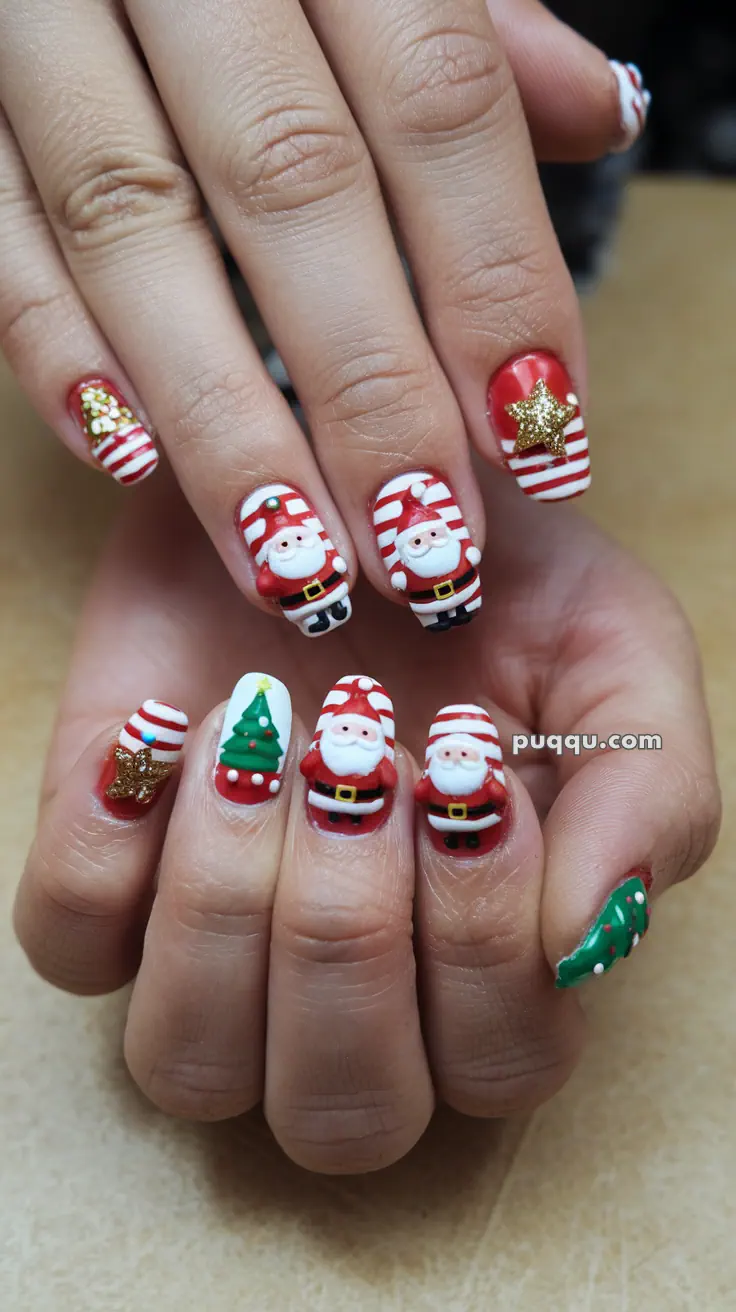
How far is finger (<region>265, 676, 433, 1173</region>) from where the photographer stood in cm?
61

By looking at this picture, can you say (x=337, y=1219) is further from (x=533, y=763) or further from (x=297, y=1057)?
(x=533, y=763)

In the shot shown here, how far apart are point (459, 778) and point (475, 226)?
35cm

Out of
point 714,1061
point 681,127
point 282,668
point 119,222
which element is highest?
point 119,222

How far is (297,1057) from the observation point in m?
0.63

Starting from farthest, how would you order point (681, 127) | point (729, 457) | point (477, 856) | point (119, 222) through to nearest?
1. point (681, 127)
2. point (729, 457)
3. point (119, 222)
4. point (477, 856)

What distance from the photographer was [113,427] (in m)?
0.74

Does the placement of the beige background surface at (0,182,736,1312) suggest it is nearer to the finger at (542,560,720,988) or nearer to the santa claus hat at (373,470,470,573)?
the finger at (542,560,720,988)

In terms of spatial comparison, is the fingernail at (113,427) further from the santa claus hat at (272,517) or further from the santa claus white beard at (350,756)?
the santa claus white beard at (350,756)

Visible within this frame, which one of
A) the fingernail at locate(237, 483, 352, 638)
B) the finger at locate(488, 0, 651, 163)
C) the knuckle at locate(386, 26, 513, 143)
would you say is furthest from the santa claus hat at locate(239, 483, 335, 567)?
the finger at locate(488, 0, 651, 163)

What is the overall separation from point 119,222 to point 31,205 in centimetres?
10

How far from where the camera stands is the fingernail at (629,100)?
2.82ft

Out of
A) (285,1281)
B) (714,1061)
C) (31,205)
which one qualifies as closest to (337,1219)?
(285,1281)

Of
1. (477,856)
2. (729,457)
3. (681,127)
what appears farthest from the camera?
(681,127)

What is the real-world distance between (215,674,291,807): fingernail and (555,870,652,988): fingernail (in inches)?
7.4
